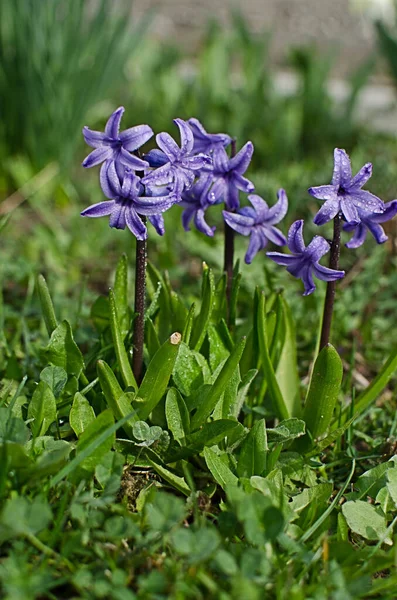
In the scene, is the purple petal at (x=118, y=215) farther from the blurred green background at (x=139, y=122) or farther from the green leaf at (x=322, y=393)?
the blurred green background at (x=139, y=122)

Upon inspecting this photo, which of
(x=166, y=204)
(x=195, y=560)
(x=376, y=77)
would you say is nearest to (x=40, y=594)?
(x=195, y=560)

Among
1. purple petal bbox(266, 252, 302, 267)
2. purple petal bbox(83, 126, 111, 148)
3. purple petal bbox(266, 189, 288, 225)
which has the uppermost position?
purple petal bbox(83, 126, 111, 148)

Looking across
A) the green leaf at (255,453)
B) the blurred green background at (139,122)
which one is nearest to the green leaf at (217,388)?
the green leaf at (255,453)

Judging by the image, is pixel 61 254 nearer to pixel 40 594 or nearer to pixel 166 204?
pixel 166 204

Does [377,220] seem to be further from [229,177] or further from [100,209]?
[100,209]

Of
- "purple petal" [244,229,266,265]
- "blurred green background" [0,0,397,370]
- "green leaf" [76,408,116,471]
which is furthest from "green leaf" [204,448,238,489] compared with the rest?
"blurred green background" [0,0,397,370]

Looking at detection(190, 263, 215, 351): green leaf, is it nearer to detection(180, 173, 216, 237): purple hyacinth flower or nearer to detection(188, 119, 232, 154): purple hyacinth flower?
detection(180, 173, 216, 237): purple hyacinth flower
